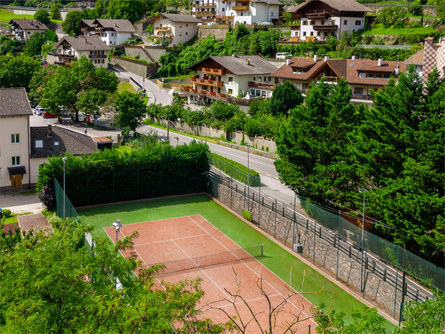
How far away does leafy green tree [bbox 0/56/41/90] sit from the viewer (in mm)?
83438

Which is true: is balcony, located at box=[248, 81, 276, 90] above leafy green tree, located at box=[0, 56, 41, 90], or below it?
below

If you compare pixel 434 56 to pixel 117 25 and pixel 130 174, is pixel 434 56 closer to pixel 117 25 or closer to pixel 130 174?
pixel 130 174

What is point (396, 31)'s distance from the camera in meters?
78.1

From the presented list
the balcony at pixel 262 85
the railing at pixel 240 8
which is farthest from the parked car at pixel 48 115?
the railing at pixel 240 8

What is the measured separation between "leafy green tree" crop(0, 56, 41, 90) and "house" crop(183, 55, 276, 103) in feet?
89.6

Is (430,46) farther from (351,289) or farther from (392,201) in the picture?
(351,289)

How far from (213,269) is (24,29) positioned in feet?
394

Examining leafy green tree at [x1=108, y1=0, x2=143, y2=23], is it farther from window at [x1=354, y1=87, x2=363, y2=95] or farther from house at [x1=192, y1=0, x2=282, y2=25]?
window at [x1=354, y1=87, x2=363, y2=95]

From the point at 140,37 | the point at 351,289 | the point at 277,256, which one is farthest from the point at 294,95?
the point at 140,37

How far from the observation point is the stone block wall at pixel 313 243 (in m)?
24.6

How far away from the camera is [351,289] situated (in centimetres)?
2628

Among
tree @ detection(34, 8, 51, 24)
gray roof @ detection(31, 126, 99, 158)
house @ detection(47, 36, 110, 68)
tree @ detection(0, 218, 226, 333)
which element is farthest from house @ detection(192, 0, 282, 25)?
tree @ detection(0, 218, 226, 333)

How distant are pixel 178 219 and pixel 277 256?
864 centimetres

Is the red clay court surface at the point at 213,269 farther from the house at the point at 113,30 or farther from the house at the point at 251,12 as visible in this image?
the house at the point at 113,30
